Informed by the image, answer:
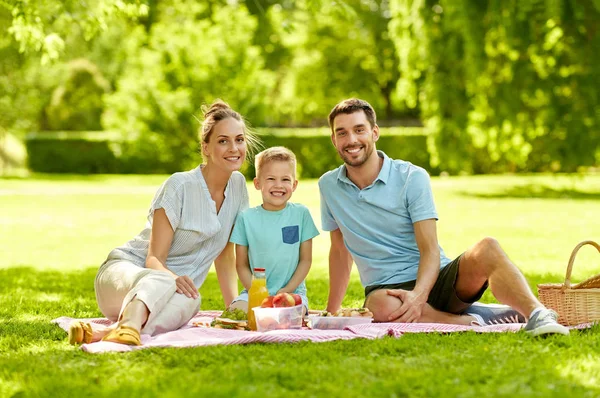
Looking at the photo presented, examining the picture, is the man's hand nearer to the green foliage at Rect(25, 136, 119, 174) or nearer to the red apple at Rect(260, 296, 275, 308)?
the red apple at Rect(260, 296, 275, 308)

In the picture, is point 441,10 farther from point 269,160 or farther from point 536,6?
point 269,160

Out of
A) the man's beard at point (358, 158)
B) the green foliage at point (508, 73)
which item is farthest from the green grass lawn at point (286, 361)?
the green foliage at point (508, 73)

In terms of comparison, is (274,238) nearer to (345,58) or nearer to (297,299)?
(297,299)

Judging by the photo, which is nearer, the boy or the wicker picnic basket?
the wicker picnic basket

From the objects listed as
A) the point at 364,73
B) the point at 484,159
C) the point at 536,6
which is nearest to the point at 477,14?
Result: the point at 536,6

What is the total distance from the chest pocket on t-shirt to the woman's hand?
71 cm

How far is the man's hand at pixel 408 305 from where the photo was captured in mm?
4895

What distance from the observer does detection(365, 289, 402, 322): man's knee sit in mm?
4945

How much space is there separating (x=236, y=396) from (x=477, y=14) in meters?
14.2

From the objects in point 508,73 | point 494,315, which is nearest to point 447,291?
point 494,315

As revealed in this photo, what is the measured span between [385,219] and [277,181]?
67 centimetres

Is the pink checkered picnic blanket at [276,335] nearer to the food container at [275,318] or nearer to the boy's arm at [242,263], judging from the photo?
the food container at [275,318]

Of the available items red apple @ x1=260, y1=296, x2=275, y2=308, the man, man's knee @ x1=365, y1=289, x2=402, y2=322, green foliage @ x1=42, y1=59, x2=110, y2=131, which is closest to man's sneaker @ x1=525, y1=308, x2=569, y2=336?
the man

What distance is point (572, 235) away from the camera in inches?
467
